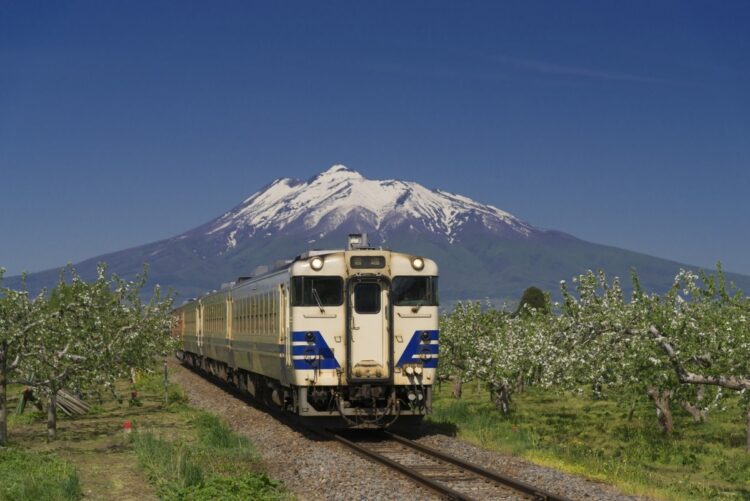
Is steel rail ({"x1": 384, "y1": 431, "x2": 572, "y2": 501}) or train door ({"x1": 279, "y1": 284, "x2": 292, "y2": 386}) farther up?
train door ({"x1": 279, "y1": 284, "x2": 292, "y2": 386})

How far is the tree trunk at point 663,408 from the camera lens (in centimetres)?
2798

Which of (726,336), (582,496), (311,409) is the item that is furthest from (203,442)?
(726,336)

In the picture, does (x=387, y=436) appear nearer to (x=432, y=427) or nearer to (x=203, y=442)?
(x=432, y=427)

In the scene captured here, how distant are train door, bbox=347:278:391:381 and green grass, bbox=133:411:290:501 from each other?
2880 mm

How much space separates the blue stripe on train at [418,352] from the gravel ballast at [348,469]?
5.62ft

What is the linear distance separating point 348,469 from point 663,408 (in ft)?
45.8

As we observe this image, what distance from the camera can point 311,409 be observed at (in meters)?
21.6

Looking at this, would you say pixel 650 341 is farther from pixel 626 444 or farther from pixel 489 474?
pixel 626 444

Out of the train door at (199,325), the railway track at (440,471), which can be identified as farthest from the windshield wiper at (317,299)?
the train door at (199,325)

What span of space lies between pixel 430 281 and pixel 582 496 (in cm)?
777

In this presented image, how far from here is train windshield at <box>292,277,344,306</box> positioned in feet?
70.8

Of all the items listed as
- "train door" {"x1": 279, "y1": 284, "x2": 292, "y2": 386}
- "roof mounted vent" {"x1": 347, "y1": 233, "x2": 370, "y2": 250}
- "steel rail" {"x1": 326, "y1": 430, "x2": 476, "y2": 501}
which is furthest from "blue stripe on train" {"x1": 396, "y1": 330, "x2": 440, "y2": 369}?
"roof mounted vent" {"x1": 347, "y1": 233, "x2": 370, "y2": 250}

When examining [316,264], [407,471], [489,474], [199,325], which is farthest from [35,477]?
[199,325]

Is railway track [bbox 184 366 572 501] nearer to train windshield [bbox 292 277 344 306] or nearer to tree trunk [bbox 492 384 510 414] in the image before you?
train windshield [bbox 292 277 344 306]
